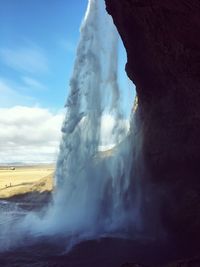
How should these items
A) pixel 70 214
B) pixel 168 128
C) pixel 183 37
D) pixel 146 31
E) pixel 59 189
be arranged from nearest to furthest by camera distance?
1. pixel 183 37
2. pixel 146 31
3. pixel 168 128
4. pixel 70 214
5. pixel 59 189

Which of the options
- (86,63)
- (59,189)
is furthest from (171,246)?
(86,63)

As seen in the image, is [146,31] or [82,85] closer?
[146,31]

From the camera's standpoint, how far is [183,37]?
63.8 ft

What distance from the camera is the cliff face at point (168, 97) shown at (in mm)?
20078

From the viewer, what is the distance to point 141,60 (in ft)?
83.0

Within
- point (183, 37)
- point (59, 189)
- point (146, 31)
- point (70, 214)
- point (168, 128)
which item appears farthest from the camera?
point (59, 189)

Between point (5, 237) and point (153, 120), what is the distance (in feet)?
39.1

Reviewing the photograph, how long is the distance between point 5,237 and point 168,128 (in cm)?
1226

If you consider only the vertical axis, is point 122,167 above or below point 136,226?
above

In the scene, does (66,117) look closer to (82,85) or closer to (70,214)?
(82,85)

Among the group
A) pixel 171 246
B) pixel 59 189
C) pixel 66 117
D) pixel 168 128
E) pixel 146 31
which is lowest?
pixel 171 246

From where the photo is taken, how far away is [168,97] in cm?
2458

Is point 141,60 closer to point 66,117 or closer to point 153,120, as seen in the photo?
point 153,120

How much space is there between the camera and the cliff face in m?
20.1
